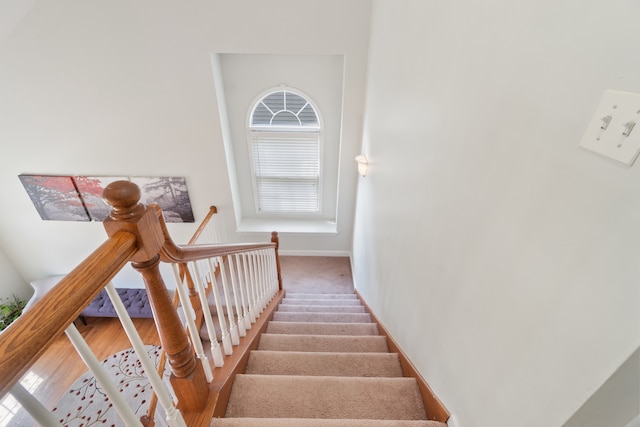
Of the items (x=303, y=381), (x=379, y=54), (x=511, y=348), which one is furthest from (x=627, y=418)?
(x=379, y=54)

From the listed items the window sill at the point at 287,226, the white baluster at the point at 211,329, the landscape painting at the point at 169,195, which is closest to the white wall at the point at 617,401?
the white baluster at the point at 211,329

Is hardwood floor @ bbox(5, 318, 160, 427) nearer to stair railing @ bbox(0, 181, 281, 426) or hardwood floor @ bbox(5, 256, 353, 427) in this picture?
hardwood floor @ bbox(5, 256, 353, 427)

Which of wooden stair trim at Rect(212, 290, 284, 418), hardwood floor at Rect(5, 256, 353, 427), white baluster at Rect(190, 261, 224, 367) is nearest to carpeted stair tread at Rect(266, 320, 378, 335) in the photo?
wooden stair trim at Rect(212, 290, 284, 418)

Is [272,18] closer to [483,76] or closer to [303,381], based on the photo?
[483,76]

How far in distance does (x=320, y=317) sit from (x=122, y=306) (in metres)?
2.28

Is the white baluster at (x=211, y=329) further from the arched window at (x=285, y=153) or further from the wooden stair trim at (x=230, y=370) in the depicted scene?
the arched window at (x=285, y=153)

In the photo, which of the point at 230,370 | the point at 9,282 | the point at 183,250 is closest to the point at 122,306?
the point at 183,250

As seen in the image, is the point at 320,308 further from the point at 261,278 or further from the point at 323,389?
the point at 323,389

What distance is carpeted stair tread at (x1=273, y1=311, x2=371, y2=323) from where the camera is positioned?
8.74 feet

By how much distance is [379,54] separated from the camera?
2555 millimetres

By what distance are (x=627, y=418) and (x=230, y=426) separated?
1.12 metres

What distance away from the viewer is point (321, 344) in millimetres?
1971

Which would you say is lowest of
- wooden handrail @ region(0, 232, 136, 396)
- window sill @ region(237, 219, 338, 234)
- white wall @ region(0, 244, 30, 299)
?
white wall @ region(0, 244, 30, 299)

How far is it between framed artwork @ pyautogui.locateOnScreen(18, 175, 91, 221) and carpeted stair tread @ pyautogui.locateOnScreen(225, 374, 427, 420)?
13.6ft
